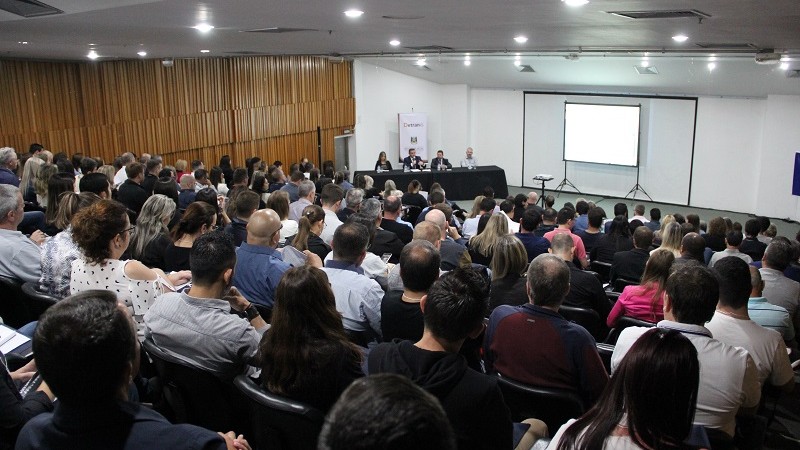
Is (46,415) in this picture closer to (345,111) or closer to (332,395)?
(332,395)

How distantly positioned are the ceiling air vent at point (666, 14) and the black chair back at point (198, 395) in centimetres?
431

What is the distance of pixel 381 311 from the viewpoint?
11.3 feet

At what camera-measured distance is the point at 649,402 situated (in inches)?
73.2

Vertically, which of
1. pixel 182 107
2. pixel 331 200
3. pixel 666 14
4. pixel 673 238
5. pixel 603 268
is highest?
pixel 666 14

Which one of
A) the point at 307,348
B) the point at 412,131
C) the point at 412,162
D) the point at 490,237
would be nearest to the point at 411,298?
the point at 307,348

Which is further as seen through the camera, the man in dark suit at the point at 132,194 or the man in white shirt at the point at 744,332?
the man in dark suit at the point at 132,194

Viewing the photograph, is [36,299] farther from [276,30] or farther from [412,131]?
[412,131]

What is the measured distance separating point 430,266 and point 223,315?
1019mm

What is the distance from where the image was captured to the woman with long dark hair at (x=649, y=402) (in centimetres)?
185

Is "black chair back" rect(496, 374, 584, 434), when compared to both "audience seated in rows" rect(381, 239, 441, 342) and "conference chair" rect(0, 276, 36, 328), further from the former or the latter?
"conference chair" rect(0, 276, 36, 328)

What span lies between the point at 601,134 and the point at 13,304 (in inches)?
565

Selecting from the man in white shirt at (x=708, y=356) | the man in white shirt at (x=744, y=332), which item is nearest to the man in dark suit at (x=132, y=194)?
the man in white shirt at (x=708, y=356)

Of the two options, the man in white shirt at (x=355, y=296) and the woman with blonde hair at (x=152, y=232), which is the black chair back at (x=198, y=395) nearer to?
the man in white shirt at (x=355, y=296)

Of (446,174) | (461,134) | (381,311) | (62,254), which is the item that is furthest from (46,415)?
(461,134)
